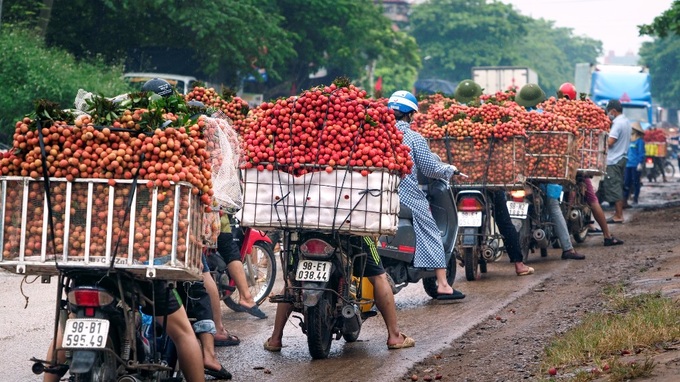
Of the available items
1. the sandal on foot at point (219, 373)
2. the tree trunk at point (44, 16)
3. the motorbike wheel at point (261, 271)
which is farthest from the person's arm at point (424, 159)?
the tree trunk at point (44, 16)

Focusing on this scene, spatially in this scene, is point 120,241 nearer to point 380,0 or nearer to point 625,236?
point 625,236

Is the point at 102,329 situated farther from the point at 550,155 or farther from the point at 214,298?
the point at 550,155

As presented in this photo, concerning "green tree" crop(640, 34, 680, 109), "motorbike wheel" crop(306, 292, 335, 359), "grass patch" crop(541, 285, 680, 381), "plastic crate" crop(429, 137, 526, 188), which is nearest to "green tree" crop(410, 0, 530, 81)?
"green tree" crop(640, 34, 680, 109)

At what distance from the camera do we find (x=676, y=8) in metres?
22.6

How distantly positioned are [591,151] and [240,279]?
23.8 ft

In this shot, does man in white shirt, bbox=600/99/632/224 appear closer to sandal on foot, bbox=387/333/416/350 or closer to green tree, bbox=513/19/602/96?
sandal on foot, bbox=387/333/416/350

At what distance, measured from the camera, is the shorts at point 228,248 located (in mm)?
9195

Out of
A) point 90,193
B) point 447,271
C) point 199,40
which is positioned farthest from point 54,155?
point 199,40

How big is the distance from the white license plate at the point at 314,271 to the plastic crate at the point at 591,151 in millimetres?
7811

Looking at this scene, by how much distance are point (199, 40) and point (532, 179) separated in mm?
21953

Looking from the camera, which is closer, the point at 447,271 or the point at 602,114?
the point at 447,271

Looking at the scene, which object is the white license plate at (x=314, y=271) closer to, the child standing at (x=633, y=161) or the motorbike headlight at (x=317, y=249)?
the motorbike headlight at (x=317, y=249)

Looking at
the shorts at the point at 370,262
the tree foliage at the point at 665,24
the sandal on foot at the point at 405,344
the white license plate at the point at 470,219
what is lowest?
the sandal on foot at the point at 405,344

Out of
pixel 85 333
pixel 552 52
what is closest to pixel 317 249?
pixel 85 333
